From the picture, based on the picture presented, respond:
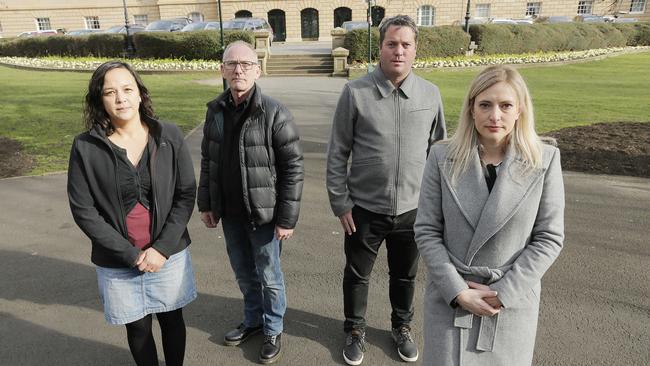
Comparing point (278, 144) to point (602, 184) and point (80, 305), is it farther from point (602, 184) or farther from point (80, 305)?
point (602, 184)

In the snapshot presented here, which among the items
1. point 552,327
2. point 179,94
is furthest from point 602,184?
point 179,94

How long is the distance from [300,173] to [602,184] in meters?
5.24

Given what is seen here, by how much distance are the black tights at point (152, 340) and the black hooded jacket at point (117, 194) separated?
0.41 meters

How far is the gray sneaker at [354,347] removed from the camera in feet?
9.96

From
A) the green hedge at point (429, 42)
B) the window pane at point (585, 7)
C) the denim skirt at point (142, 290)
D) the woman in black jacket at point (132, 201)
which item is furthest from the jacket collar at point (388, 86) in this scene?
the window pane at point (585, 7)

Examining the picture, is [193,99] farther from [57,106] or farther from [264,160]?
[264,160]

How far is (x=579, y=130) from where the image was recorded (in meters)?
9.18

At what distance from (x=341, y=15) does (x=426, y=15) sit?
26.0 feet

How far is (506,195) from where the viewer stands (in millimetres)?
1963

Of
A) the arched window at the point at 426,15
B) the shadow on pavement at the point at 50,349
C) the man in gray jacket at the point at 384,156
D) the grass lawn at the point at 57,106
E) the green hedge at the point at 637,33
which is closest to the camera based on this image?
the man in gray jacket at the point at 384,156

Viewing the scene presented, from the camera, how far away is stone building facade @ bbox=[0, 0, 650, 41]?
42.4 meters

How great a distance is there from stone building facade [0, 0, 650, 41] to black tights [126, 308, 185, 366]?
1670 inches

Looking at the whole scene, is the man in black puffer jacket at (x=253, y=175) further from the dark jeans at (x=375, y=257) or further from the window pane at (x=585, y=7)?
the window pane at (x=585, y=7)

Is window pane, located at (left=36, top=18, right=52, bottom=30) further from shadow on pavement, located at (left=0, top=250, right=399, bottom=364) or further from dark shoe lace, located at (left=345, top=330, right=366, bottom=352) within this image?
dark shoe lace, located at (left=345, top=330, right=366, bottom=352)
